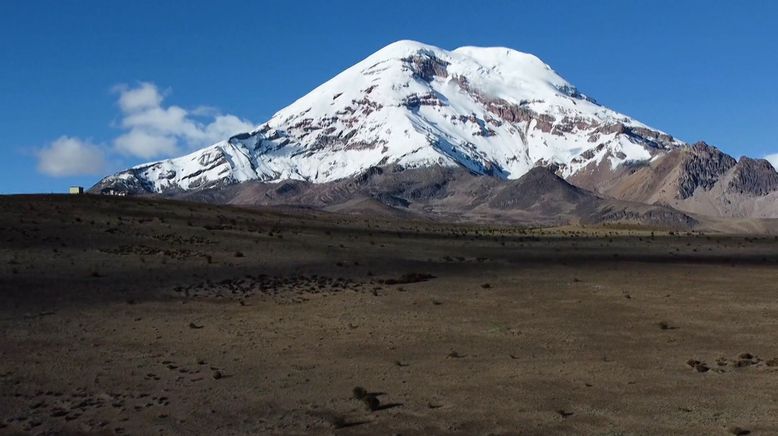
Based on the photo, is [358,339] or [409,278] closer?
[358,339]

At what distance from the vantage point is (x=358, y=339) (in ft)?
78.7

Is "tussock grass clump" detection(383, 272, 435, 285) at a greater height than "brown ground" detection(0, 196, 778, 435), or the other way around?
"tussock grass clump" detection(383, 272, 435, 285)

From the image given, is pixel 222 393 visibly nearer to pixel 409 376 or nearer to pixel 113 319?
pixel 409 376

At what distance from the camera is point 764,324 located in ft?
82.9

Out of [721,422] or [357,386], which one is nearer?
[721,422]

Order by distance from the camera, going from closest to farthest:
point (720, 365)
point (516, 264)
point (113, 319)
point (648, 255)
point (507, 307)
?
point (720, 365) < point (113, 319) < point (507, 307) < point (516, 264) < point (648, 255)

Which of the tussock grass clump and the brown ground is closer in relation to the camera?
the brown ground

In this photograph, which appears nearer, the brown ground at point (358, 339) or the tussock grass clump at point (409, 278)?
the brown ground at point (358, 339)

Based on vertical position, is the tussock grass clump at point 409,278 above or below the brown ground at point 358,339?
above

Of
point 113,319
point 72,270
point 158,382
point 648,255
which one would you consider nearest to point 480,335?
point 158,382

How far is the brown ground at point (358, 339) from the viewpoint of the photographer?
54.8 ft

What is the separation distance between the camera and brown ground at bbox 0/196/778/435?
54.8ft

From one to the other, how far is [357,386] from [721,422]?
24.3 feet

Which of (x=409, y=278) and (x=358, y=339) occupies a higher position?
(x=409, y=278)
